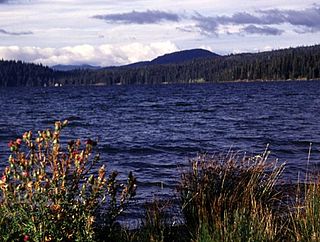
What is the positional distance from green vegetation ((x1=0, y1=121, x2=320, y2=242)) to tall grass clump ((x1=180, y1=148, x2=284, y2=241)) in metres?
0.01

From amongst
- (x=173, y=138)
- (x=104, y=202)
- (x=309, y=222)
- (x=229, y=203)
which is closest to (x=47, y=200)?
(x=104, y=202)

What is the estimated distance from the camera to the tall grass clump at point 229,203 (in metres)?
6.71

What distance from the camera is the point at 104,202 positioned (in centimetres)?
673

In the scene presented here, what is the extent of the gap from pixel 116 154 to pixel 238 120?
56.2 ft

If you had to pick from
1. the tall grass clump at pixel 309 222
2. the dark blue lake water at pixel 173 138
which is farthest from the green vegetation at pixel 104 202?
the dark blue lake water at pixel 173 138

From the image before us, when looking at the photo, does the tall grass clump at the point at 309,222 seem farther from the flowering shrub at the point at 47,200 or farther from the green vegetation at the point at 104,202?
the flowering shrub at the point at 47,200

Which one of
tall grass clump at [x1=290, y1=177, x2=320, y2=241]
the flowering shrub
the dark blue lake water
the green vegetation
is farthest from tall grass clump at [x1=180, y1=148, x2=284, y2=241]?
the dark blue lake water

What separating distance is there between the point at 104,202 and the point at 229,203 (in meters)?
2.20

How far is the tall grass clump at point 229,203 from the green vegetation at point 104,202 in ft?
0.04

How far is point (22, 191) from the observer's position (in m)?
6.31

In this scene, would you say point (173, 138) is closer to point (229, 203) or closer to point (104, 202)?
point (229, 203)

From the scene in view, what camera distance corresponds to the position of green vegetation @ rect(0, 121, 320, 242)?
237 inches

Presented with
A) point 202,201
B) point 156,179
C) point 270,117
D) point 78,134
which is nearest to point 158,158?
point 156,179

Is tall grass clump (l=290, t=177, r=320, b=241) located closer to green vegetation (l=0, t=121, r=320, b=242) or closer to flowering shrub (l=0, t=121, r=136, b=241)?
green vegetation (l=0, t=121, r=320, b=242)
